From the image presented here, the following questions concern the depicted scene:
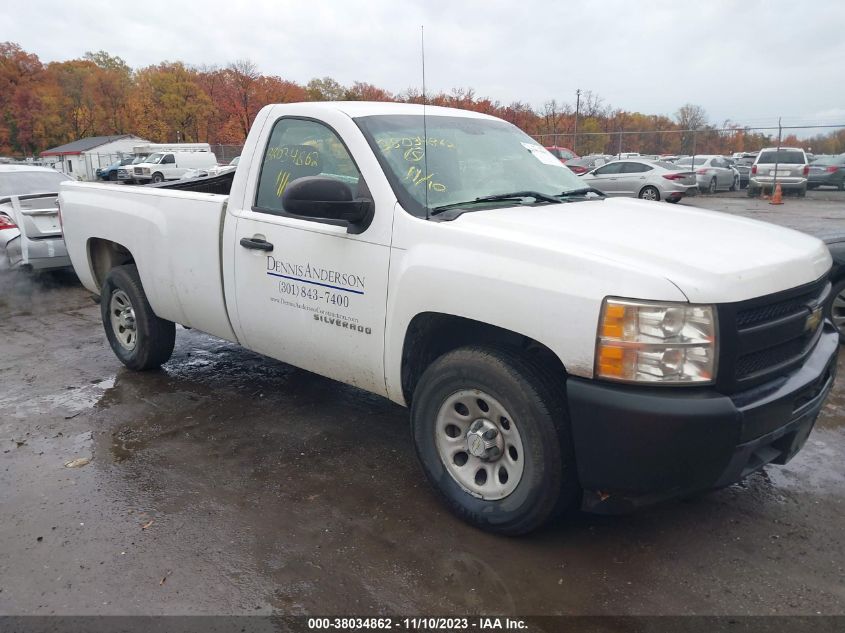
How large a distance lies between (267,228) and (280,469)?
54.9 inches

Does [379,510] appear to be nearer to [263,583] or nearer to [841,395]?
[263,583]

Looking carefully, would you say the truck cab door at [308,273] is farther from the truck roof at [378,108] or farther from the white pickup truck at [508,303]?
the truck roof at [378,108]

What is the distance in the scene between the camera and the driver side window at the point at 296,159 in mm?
3814

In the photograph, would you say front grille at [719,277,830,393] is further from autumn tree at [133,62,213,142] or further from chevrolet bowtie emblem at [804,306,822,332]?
autumn tree at [133,62,213,142]

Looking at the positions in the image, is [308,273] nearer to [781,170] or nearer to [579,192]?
[579,192]

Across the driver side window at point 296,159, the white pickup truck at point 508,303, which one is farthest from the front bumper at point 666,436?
the driver side window at point 296,159

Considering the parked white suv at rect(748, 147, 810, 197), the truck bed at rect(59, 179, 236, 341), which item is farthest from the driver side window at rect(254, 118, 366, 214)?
the parked white suv at rect(748, 147, 810, 197)

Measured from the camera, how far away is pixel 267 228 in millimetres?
3963

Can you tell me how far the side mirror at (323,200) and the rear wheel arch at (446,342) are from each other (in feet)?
2.09

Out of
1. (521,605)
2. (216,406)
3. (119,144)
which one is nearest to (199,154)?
(119,144)

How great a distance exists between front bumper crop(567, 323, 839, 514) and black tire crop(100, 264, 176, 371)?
12.1 ft

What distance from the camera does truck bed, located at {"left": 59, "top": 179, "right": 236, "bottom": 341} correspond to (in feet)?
14.4

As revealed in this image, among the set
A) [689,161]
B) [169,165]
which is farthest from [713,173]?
[169,165]

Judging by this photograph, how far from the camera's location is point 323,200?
3.28 m
